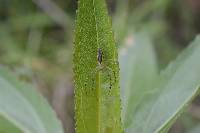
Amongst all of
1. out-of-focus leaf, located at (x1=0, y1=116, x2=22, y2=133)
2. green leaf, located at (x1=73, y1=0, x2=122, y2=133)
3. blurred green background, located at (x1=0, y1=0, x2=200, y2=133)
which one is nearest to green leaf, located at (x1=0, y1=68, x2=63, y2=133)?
out-of-focus leaf, located at (x1=0, y1=116, x2=22, y2=133)

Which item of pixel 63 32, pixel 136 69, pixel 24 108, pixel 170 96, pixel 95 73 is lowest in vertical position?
pixel 63 32

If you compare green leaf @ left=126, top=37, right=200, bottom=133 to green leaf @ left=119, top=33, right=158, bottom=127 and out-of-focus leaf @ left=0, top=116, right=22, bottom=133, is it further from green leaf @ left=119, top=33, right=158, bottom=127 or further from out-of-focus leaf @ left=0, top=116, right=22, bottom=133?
out-of-focus leaf @ left=0, top=116, right=22, bottom=133

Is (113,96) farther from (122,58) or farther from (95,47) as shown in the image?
(122,58)

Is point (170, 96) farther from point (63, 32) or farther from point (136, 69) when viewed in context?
point (63, 32)

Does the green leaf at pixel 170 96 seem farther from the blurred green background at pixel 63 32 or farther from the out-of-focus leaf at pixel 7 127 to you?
the blurred green background at pixel 63 32

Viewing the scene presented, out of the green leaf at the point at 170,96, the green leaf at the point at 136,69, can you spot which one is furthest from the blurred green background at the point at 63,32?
the green leaf at the point at 170,96

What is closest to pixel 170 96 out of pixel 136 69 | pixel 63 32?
pixel 136 69
